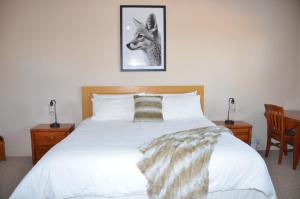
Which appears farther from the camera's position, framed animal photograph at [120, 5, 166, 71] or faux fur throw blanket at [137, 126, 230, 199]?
framed animal photograph at [120, 5, 166, 71]

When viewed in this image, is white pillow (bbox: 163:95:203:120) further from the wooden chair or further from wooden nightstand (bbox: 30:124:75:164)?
wooden nightstand (bbox: 30:124:75:164)

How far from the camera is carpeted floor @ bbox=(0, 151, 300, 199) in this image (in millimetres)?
2430

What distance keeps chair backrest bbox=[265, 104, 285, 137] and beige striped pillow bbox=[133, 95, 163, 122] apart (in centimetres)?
149

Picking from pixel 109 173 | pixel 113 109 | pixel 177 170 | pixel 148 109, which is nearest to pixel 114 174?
pixel 109 173

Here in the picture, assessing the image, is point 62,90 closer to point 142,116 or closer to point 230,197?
point 142,116

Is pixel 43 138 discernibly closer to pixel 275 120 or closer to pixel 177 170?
pixel 177 170

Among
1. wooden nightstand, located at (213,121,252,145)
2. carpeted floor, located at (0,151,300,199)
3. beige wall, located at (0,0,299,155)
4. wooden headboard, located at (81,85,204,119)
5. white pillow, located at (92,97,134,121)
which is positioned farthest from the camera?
wooden headboard, located at (81,85,204,119)

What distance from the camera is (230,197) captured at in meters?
1.82

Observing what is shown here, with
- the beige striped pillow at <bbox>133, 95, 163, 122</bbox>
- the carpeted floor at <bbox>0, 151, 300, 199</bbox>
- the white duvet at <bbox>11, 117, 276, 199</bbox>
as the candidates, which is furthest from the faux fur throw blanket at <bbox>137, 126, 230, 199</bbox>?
the carpeted floor at <bbox>0, 151, 300, 199</bbox>

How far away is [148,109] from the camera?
2.93 meters

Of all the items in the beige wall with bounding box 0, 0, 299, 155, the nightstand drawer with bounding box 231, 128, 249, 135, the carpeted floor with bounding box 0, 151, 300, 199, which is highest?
the beige wall with bounding box 0, 0, 299, 155

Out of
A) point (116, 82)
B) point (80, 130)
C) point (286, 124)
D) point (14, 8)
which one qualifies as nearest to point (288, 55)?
point (286, 124)

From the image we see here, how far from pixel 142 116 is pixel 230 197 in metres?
1.40

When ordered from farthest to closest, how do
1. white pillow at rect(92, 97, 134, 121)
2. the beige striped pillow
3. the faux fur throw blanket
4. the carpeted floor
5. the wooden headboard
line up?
the wooden headboard < white pillow at rect(92, 97, 134, 121) < the beige striped pillow < the carpeted floor < the faux fur throw blanket
